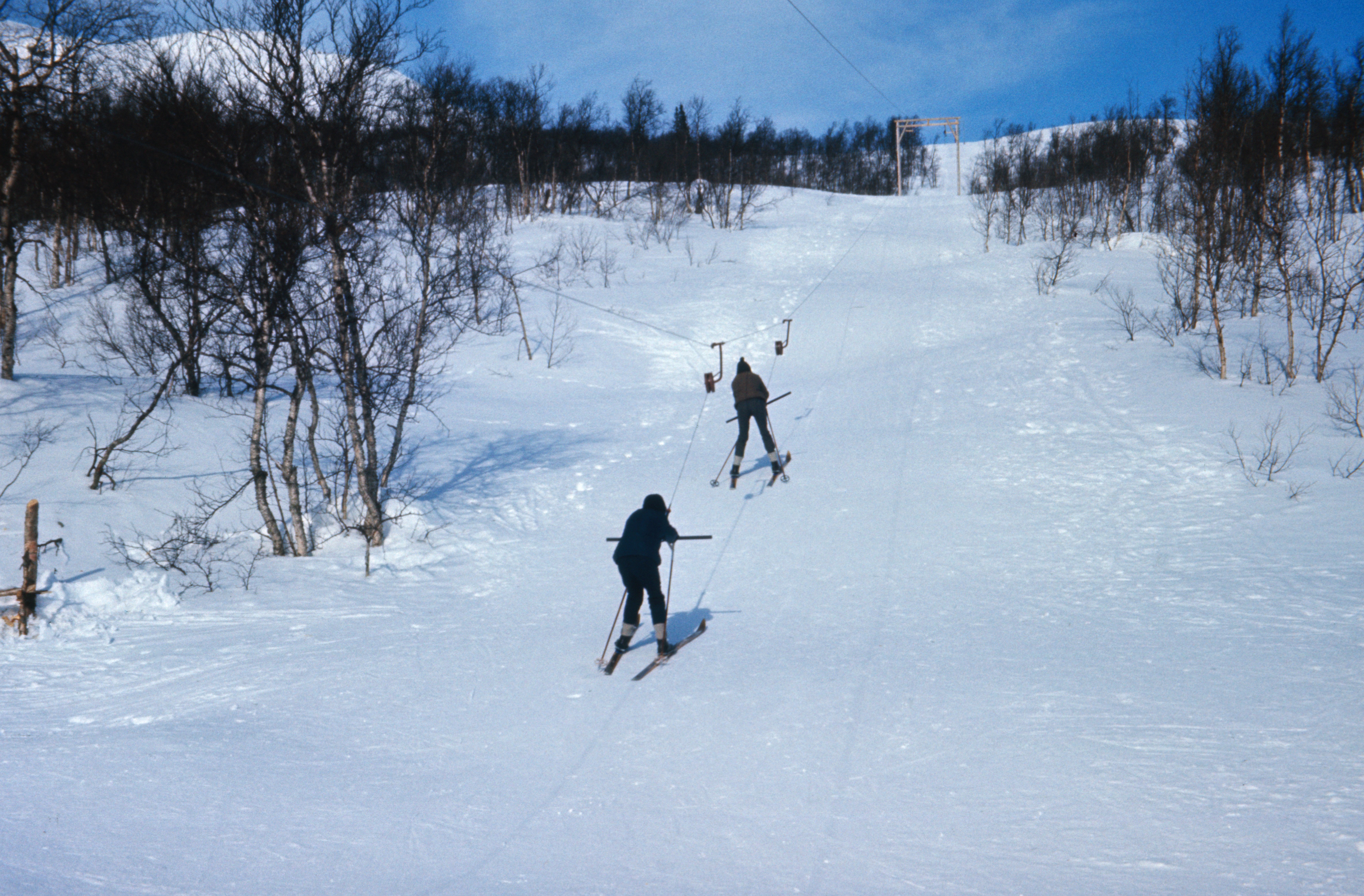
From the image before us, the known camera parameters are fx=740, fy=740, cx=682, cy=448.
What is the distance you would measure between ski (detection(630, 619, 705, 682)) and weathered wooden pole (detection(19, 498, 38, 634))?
585 centimetres

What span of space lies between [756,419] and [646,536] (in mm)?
6454

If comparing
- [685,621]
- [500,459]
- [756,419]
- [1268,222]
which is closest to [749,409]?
[756,419]

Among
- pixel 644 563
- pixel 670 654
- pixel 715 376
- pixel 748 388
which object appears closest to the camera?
pixel 644 563

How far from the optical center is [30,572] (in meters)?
7.35

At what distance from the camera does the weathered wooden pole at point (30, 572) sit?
7309 millimetres

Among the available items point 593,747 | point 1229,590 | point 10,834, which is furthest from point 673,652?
point 1229,590

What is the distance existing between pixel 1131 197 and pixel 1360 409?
32823mm

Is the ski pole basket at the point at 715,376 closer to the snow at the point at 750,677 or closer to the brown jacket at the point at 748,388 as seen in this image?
the snow at the point at 750,677

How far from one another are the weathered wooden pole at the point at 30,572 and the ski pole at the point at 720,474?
9.16 meters

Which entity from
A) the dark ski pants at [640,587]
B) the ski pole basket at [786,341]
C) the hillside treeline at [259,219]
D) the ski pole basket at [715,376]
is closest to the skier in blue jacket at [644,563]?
the dark ski pants at [640,587]

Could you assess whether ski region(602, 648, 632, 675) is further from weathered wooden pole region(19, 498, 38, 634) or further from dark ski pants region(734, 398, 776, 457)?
dark ski pants region(734, 398, 776, 457)

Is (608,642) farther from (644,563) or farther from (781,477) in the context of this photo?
(781,477)

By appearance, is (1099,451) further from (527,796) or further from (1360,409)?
(527,796)

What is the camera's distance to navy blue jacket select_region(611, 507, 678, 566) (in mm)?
6918
